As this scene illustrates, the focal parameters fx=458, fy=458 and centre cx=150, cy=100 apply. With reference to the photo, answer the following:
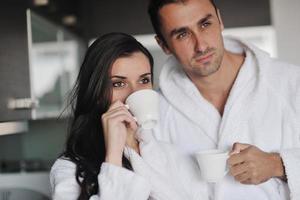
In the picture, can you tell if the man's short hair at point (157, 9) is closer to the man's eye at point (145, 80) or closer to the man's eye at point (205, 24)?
the man's eye at point (205, 24)

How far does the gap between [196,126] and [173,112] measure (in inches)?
4.2

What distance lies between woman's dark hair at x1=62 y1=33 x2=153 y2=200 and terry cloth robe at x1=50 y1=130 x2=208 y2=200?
1.8 inches

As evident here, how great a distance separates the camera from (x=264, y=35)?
2.67 meters

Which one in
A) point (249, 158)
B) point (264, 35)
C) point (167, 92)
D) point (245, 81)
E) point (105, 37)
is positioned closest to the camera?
point (249, 158)

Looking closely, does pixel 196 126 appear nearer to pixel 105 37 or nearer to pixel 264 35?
pixel 105 37

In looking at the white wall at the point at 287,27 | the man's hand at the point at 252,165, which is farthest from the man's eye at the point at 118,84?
the white wall at the point at 287,27

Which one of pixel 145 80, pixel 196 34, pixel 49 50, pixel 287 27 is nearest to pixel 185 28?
pixel 196 34

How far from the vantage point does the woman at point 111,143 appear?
3.99 ft


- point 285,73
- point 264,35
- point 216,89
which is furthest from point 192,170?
point 264,35

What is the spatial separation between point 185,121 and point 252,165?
14.4 inches

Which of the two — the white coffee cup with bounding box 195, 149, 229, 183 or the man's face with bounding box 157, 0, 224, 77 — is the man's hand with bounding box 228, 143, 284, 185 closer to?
the white coffee cup with bounding box 195, 149, 229, 183

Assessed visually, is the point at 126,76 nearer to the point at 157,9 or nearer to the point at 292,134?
the point at 157,9

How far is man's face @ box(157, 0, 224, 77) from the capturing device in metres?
1.45

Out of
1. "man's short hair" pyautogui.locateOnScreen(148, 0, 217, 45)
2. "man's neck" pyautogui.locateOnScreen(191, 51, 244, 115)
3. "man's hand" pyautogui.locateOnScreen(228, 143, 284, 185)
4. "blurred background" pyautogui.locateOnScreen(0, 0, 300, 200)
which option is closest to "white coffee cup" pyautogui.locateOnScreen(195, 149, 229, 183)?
"man's hand" pyautogui.locateOnScreen(228, 143, 284, 185)
